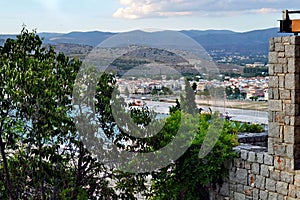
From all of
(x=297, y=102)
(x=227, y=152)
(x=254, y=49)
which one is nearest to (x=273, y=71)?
(x=297, y=102)

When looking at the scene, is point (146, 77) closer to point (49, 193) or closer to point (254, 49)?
point (49, 193)

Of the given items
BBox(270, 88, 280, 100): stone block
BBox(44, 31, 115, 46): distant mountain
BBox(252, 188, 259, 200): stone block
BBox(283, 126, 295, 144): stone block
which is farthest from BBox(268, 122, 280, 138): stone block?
BBox(44, 31, 115, 46): distant mountain

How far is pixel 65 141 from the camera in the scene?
8.84 m

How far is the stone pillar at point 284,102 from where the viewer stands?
712cm

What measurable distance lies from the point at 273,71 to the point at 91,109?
9.92 feet

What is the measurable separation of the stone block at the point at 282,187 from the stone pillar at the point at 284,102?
205mm

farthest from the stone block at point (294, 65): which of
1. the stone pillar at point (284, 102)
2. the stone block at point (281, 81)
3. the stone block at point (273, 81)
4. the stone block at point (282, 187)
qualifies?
the stone block at point (282, 187)

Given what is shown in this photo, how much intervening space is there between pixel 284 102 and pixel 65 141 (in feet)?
11.8

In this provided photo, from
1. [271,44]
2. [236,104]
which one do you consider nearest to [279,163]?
[271,44]

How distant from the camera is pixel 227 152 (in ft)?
27.0

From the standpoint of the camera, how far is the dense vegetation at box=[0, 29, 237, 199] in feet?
27.5

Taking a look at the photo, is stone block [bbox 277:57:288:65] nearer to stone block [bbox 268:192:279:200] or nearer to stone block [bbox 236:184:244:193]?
stone block [bbox 268:192:279:200]

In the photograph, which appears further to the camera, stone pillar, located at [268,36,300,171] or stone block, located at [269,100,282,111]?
stone block, located at [269,100,282,111]

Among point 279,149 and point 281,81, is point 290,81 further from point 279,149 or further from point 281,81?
point 279,149
